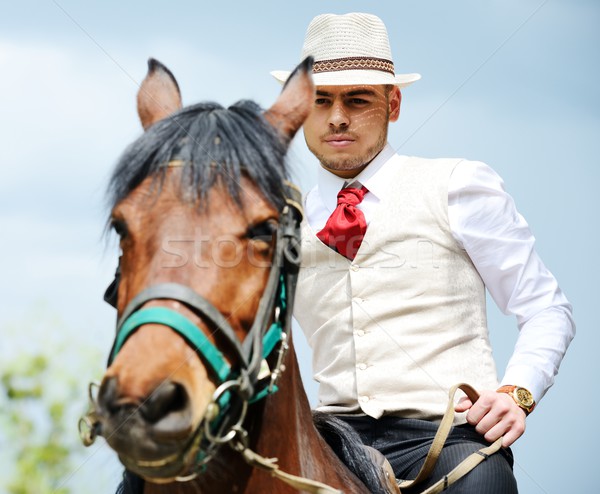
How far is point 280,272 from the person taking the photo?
2990mm

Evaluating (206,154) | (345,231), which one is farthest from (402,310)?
(206,154)

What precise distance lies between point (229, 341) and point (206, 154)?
0.66 meters

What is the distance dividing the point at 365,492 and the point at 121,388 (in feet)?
5.05

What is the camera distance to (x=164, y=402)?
2420mm

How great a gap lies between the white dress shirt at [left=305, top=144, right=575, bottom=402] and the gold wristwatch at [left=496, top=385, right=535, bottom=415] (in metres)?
0.19

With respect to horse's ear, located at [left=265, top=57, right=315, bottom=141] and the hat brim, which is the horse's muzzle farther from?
the hat brim

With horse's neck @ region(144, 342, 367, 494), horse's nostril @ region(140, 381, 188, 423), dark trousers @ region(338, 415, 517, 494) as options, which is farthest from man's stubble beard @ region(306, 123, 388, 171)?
horse's nostril @ region(140, 381, 188, 423)

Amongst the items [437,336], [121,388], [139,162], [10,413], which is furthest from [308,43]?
[10,413]

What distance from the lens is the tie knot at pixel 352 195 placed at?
4.45 meters

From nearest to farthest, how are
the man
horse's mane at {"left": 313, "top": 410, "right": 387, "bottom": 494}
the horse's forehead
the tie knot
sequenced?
the horse's forehead, horse's mane at {"left": 313, "top": 410, "right": 387, "bottom": 494}, the man, the tie knot

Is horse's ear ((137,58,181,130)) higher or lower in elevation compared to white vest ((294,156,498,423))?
higher

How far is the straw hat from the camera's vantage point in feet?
15.3

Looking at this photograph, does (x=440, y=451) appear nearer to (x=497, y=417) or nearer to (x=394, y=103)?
(x=497, y=417)

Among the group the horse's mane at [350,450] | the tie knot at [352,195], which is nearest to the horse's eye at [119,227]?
the horse's mane at [350,450]
